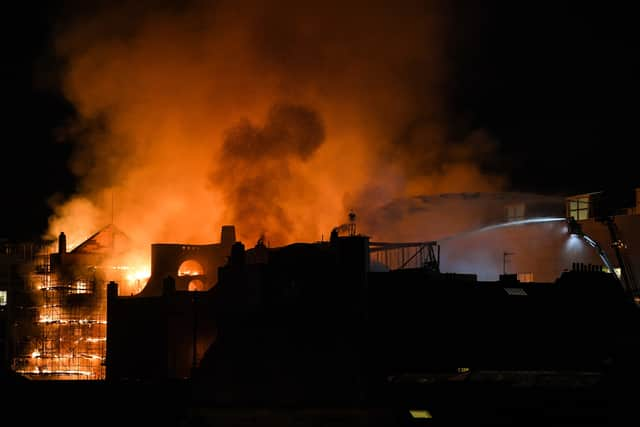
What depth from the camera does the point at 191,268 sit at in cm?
4088

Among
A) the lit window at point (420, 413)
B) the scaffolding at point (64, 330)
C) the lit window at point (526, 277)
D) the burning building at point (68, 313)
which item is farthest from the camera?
the burning building at point (68, 313)

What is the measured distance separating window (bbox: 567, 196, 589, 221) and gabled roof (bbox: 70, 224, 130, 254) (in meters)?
23.2

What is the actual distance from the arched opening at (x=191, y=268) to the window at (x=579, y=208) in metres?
17.4

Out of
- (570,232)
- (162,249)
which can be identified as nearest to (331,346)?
(570,232)

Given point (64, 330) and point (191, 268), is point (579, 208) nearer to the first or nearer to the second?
point (191, 268)

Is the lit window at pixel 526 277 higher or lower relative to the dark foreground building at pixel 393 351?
higher

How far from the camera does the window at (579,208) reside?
3653 centimetres

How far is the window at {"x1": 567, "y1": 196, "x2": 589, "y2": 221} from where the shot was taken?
120ft

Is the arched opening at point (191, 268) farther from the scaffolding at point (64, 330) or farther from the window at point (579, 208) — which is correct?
the window at point (579, 208)

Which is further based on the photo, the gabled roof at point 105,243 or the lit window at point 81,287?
the gabled roof at point 105,243

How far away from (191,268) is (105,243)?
6646mm

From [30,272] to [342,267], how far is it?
27210 mm

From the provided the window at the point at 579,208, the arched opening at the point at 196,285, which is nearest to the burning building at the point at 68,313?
the arched opening at the point at 196,285

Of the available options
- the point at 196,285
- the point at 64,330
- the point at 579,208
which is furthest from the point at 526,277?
the point at 64,330
